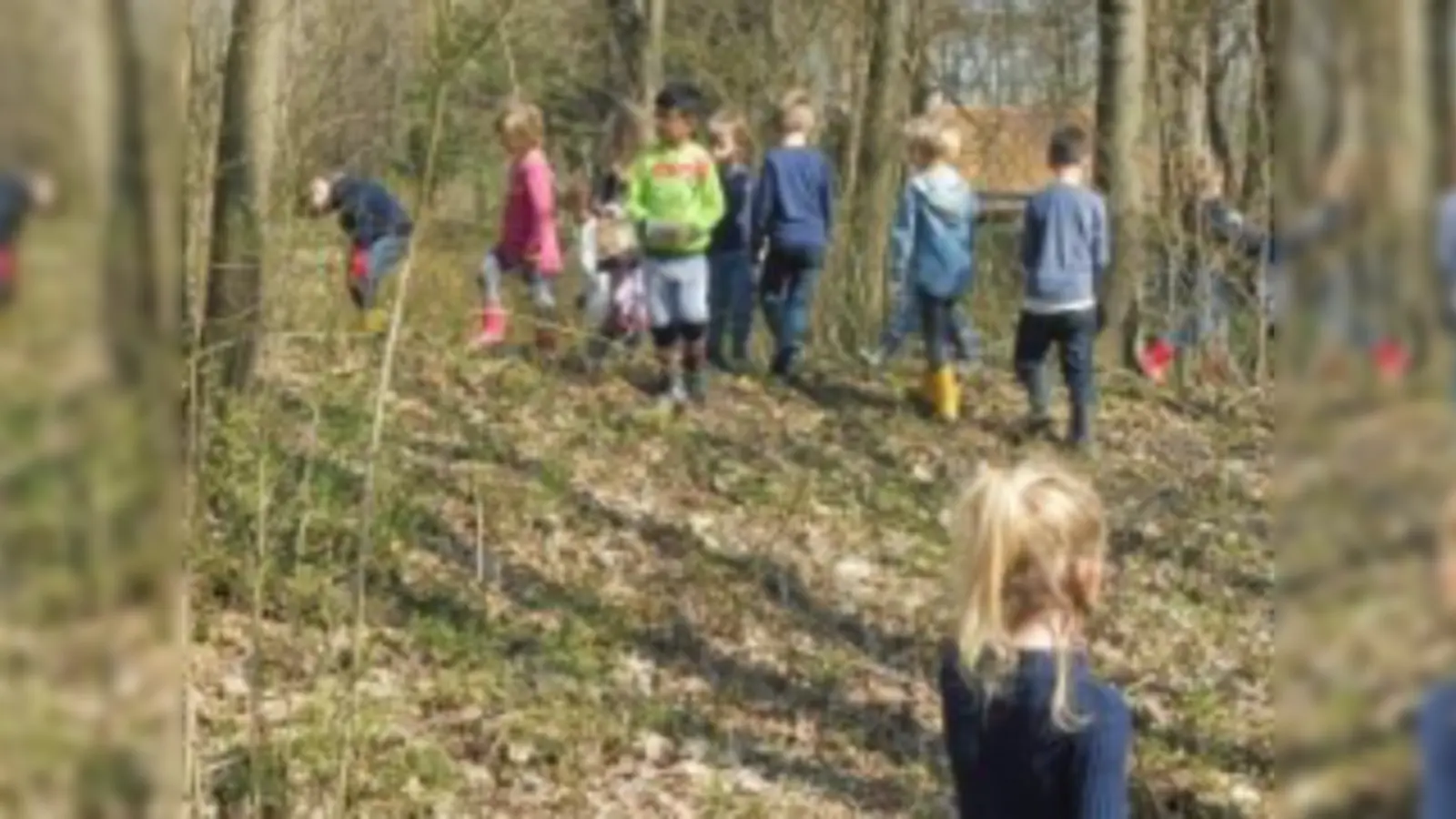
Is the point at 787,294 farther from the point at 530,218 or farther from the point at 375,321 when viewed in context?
the point at 375,321

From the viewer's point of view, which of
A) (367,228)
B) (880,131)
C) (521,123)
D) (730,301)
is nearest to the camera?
(367,228)

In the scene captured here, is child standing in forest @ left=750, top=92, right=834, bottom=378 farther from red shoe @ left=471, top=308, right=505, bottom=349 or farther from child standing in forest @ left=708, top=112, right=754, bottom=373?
red shoe @ left=471, top=308, right=505, bottom=349

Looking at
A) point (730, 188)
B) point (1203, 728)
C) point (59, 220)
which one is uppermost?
point (59, 220)

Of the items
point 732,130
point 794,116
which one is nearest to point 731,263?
point 732,130

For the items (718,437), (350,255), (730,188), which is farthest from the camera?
(730,188)

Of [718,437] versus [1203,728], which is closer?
[1203,728]

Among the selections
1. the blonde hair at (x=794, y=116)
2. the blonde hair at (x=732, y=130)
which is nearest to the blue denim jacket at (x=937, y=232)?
the blonde hair at (x=794, y=116)

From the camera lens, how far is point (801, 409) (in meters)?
7.86

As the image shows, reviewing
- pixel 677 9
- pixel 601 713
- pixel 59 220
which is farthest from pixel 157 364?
pixel 677 9

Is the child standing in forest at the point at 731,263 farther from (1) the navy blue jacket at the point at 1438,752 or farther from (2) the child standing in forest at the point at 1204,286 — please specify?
(1) the navy blue jacket at the point at 1438,752

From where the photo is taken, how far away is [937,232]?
24.8 feet

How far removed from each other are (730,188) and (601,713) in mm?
3143

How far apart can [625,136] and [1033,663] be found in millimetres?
7111

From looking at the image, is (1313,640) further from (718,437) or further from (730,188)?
(730,188)
